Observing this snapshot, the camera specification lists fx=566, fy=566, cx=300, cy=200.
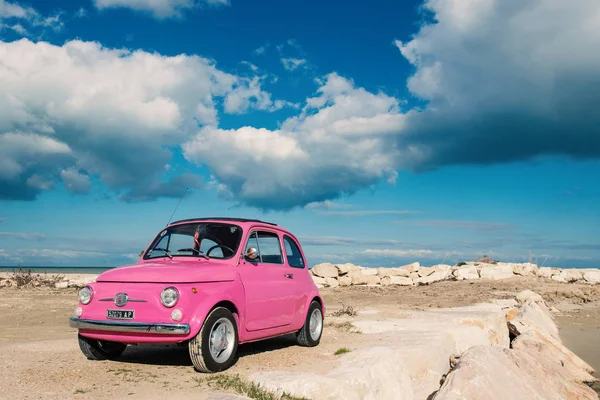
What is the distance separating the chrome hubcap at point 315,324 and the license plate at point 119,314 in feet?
11.7

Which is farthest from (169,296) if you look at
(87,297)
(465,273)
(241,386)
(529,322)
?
(465,273)

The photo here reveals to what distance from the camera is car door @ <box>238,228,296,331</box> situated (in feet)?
25.8

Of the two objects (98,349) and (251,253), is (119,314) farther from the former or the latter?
(251,253)

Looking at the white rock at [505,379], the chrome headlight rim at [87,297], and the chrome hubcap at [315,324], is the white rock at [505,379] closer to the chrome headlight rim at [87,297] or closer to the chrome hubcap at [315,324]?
the chrome hubcap at [315,324]

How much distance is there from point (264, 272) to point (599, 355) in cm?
973

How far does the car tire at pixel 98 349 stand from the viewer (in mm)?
7699

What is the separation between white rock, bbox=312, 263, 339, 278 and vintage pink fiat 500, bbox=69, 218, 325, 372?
17.3m

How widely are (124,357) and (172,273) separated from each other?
7.12 ft

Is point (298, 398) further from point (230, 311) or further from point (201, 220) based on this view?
point (201, 220)

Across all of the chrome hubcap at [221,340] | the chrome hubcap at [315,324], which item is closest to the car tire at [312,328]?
the chrome hubcap at [315,324]

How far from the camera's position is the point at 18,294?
20422 millimetres

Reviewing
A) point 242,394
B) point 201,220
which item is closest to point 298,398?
point 242,394

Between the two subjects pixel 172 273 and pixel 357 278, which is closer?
pixel 172 273

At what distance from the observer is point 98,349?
7.82 m
